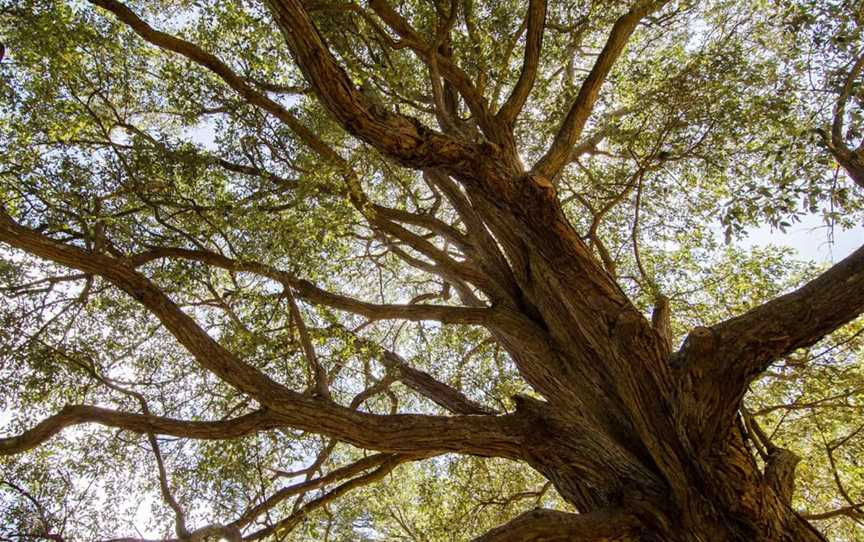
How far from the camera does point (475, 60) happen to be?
6.54m

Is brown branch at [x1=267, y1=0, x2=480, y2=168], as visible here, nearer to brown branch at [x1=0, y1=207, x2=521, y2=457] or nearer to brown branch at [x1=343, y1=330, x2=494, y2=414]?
brown branch at [x1=0, y1=207, x2=521, y2=457]

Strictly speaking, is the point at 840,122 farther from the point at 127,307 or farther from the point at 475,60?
the point at 127,307

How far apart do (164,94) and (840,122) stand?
6.90 meters

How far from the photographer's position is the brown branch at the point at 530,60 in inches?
217

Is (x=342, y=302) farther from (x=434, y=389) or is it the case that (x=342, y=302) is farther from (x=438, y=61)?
(x=438, y=61)

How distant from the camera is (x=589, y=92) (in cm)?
555

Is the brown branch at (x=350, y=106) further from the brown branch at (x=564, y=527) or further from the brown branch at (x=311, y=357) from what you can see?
the brown branch at (x=564, y=527)

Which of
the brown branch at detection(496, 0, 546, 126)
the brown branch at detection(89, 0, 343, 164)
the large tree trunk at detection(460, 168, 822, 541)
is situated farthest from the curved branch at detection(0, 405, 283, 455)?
the brown branch at detection(496, 0, 546, 126)

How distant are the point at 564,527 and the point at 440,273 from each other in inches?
137

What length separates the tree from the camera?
407cm

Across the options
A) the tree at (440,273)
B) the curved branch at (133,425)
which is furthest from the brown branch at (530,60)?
the curved branch at (133,425)

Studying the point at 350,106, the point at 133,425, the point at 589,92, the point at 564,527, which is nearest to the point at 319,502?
the point at 133,425

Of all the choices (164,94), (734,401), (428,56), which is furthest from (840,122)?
A: (164,94)

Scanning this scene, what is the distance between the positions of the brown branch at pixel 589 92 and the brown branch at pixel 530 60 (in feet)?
1.90
